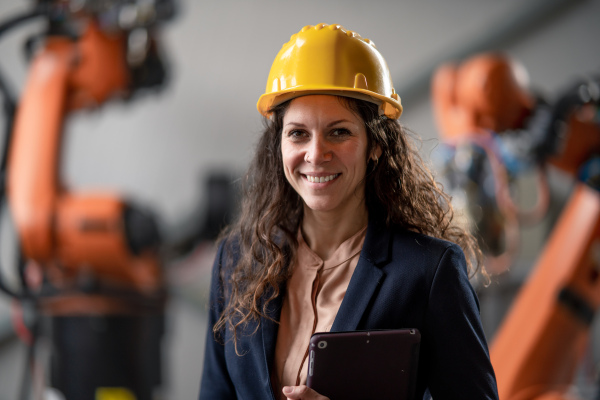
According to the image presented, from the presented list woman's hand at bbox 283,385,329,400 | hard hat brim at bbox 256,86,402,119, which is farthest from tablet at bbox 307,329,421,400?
hard hat brim at bbox 256,86,402,119

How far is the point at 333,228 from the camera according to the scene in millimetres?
1147

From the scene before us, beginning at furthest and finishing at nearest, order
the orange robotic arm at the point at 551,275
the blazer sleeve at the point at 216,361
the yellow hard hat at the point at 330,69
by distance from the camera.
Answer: the orange robotic arm at the point at 551,275
the blazer sleeve at the point at 216,361
the yellow hard hat at the point at 330,69

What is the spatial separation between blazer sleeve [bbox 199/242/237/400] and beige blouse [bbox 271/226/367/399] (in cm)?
17

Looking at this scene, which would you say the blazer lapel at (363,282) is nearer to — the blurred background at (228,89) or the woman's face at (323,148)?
the woman's face at (323,148)

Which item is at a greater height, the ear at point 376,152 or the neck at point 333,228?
the ear at point 376,152

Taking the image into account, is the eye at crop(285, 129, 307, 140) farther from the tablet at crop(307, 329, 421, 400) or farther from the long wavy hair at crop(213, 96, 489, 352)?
the tablet at crop(307, 329, 421, 400)

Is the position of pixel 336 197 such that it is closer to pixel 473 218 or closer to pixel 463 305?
pixel 463 305

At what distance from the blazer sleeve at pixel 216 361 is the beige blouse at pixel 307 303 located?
168mm

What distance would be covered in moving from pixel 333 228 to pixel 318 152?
0.60 feet

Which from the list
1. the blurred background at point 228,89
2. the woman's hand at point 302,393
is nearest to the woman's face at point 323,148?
the woman's hand at point 302,393

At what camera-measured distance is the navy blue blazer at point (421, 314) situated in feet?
3.26

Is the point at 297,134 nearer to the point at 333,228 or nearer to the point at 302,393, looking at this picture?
the point at 333,228

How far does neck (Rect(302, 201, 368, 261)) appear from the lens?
1141mm

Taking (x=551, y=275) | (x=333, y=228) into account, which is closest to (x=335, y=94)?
(x=333, y=228)
